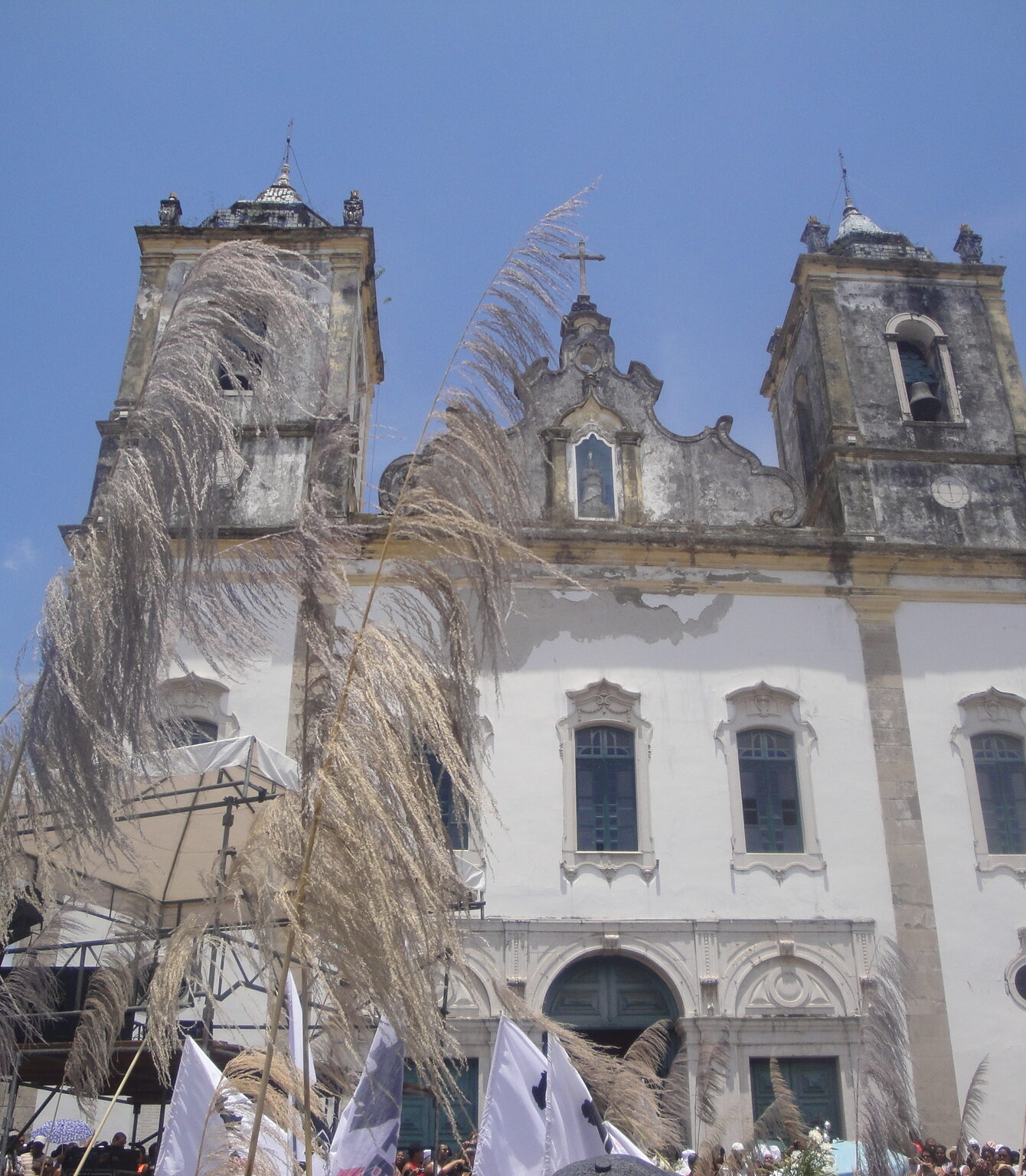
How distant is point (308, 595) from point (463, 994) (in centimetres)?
874

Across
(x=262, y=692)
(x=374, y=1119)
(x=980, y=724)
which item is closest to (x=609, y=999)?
(x=262, y=692)

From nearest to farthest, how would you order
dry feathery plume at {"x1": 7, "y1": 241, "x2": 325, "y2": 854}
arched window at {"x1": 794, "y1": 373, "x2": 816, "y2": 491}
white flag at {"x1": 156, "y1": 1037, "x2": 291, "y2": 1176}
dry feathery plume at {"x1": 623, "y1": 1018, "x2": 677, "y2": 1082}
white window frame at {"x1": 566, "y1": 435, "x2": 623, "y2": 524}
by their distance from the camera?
white flag at {"x1": 156, "y1": 1037, "x2": 291, "y2": 1176}, dry feathery plume at {"x1": 7, "y1": 241, "x2": 325, "y2": 854}, dry feathery plume at {"x1": 623, "y1": 1018, "x2": 677, "y2": 1082}, white window frame at {"x1": 566, "y1": 435, "x2": 623, "y2": 524}, arched window at {"x1": 794, "y1": 373, "x2": 816, "y2": 491}

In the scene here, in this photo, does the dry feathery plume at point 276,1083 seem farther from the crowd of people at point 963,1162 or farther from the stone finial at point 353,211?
the stone finial at point 353,211

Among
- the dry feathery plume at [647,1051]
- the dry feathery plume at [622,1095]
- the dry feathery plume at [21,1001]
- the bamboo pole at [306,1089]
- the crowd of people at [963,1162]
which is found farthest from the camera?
the dry feathery plume at [647,1051]

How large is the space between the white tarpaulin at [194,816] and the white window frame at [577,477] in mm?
6077

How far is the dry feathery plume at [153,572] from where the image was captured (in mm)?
5031

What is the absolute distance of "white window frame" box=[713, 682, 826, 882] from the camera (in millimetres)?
13078

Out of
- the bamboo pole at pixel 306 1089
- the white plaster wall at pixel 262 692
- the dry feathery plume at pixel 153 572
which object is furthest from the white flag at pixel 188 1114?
the white plaster wall at pixel 262 692

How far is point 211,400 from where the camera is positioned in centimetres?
525

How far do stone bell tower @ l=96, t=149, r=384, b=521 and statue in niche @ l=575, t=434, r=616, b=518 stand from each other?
2.95m

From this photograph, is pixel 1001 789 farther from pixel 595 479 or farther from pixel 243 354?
pixel 243 354

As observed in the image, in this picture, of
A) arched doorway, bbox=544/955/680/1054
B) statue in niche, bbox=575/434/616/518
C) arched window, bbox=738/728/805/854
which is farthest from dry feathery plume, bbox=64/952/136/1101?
statue in niche, bbox=575/434/616/518

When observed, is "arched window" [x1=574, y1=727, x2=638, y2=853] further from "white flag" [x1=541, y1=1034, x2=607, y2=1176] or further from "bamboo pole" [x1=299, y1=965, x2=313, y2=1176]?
"bamboo pole" [x1=299, y1=965, x2=313, y2=1176]

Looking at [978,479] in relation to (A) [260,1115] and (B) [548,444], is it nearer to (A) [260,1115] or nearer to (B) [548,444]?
(B) [548,444]
